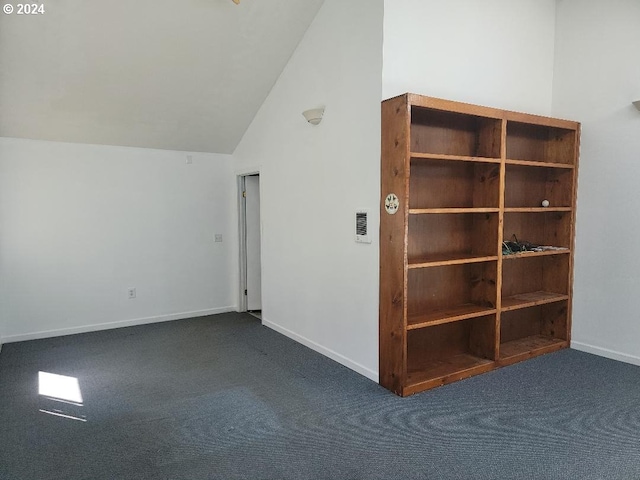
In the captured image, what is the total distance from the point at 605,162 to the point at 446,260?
1878mm

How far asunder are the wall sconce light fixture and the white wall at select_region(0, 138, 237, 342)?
1.97 metres

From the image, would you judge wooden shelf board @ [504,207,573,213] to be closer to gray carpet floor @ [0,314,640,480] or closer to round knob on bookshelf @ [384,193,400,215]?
round knob on bookshelf @ [384,193,400,215]

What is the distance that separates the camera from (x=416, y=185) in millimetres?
3256

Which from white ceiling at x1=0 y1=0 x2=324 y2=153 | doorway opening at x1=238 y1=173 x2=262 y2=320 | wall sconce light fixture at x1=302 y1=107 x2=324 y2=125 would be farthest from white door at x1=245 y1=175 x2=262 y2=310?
wall sconce light fixture at x1=302 y1=107 x2=324 y2=125

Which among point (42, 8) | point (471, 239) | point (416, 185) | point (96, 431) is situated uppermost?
point (42, 8)

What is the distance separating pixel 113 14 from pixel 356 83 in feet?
6.45

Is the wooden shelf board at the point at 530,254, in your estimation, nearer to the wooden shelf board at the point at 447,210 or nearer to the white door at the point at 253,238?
the wooden shelf board at the point at 447,210

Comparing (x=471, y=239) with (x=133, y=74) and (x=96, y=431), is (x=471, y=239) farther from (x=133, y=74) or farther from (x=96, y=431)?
(x=133, y=74)

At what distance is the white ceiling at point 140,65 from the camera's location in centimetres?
332

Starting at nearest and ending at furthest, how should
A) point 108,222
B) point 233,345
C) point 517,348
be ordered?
point 517,348 < point 233,345 < point 108,222

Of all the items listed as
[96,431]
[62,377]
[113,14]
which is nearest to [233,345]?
[62,377]

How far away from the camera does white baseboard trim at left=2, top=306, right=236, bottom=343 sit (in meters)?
4.31

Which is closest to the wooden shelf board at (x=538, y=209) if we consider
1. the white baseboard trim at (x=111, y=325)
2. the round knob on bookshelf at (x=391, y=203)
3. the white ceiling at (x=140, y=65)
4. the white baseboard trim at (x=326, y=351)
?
the round knob on bookshelf at (x=391, y=203)

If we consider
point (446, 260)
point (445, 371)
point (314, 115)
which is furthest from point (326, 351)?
point (314, 115)
